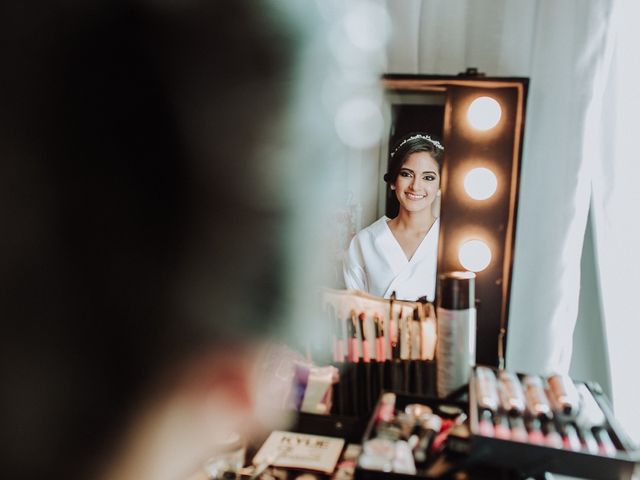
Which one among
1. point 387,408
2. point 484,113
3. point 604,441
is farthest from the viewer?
point 484,113

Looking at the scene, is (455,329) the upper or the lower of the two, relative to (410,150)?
lower

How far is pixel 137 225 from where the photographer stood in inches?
29.8

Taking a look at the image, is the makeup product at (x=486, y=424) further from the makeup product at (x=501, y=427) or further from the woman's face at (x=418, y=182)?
the woman's face at (x=418, y=182)

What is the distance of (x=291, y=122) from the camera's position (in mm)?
1030

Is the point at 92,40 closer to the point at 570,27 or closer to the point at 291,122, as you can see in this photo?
the point at 291,122

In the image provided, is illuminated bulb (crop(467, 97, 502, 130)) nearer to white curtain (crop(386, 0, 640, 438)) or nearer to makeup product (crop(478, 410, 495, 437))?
white curtain (crop(386, 0, 640, 438))

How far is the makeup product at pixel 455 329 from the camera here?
2.83 feet

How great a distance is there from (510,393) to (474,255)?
263 mm

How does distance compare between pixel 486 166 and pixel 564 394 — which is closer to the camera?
pixel 564 394

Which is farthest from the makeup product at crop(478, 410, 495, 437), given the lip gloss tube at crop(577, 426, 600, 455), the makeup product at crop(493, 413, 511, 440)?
the lip gloss tube at crop(577, 426, 600, 455)

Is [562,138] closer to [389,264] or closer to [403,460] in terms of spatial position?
[389,264]

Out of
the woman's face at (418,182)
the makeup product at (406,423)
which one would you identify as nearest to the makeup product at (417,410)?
the makeup product at (406,423)

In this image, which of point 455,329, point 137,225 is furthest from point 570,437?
point 137,225

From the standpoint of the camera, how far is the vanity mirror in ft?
2.98
